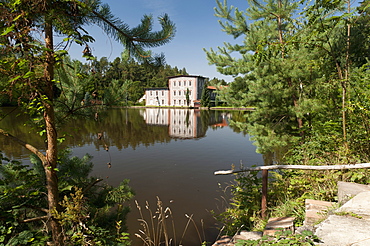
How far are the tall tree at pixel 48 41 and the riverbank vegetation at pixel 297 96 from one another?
2180 millimetres

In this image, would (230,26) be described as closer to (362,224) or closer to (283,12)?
(283,12)

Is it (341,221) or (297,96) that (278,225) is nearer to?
(341,221)

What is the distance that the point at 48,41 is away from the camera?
2.42 meters

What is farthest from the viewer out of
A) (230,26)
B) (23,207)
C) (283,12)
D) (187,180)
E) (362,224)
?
(230,26)

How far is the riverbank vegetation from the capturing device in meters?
3.86

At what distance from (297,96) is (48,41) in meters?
7.27

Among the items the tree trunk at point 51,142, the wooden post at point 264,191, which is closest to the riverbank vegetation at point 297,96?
the wooden post at point 264,191

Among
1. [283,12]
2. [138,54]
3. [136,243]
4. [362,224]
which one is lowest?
[136,243]

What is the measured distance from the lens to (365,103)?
146 inches

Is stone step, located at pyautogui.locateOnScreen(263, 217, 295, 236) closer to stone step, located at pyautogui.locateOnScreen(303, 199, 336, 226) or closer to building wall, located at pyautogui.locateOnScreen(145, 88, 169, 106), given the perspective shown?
stone step, located at pyautogui.locateOnScreen(303, 199, 336, 226)

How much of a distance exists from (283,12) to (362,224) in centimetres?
719

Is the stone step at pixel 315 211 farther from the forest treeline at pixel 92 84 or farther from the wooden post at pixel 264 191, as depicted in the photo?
the forest treeline at pixel 92 84

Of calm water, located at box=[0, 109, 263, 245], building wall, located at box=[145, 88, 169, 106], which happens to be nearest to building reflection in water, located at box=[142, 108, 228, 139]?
calm water, located at box=[0, 109, 263, 245]

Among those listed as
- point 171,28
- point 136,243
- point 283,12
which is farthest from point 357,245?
point 283,12
